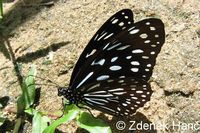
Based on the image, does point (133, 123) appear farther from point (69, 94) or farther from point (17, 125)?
point (17, 125)

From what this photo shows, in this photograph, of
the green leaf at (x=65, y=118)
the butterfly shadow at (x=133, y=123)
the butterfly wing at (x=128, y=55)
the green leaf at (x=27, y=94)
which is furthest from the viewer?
the green leaf at (x=27, y=94)

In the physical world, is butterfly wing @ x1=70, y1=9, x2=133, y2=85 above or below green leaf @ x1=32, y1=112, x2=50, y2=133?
above

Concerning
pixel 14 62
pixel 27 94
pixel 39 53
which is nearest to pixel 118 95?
pixel 27 94

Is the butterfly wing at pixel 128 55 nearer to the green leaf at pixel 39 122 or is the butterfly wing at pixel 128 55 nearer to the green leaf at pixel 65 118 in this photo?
the green leaf at pixel 65 118

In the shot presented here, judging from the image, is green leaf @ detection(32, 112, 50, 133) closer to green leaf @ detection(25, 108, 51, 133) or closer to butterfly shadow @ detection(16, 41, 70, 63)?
green leaf @ detection(25, 108, 51, 133)

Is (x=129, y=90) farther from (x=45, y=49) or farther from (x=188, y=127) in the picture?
(x=45, y=49)

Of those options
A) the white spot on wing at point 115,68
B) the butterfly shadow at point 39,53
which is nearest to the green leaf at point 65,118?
the white spot on wing at point 115,68

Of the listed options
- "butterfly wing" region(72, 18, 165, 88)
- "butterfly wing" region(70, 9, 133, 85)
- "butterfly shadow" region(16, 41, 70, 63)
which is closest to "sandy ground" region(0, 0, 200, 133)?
"butterfly shadow" region(16, 41, 70, 63)

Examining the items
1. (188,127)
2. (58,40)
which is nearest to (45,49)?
(58,40)
